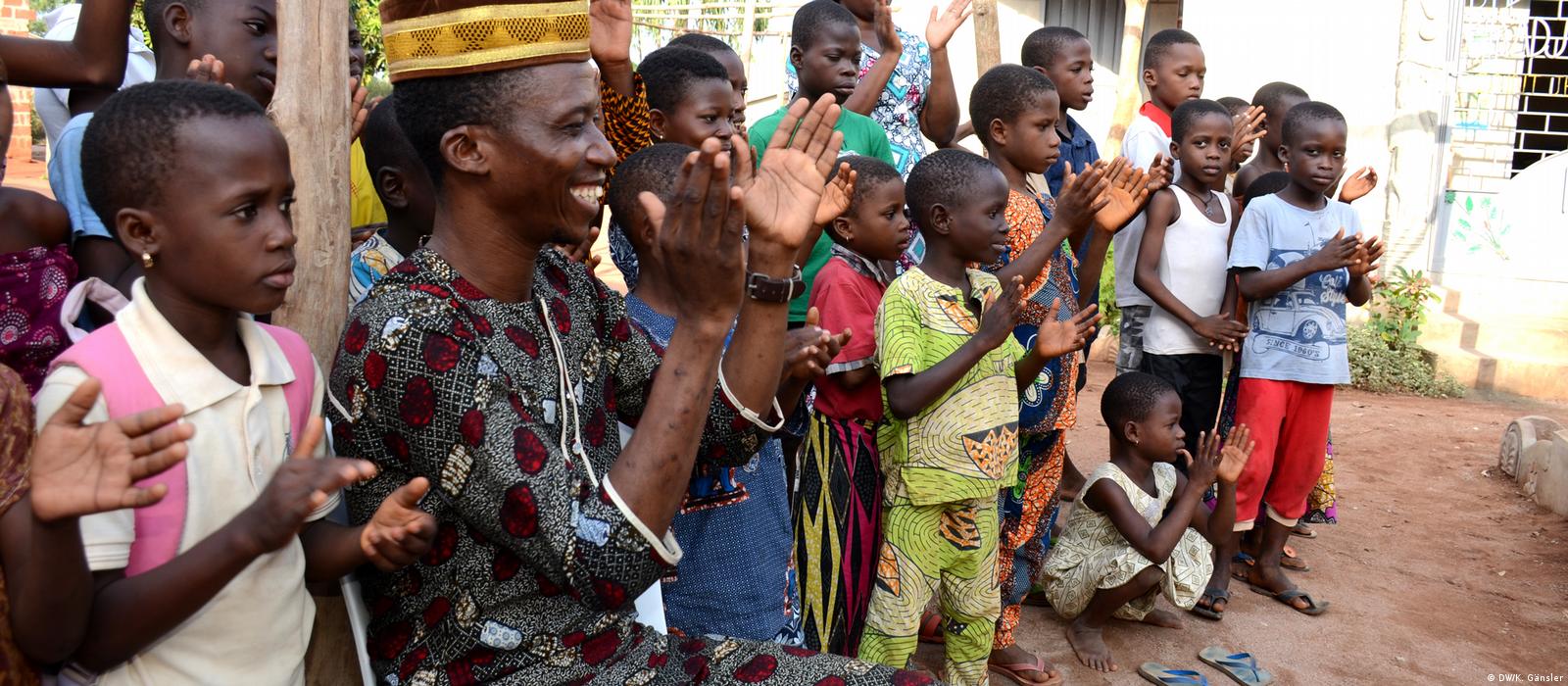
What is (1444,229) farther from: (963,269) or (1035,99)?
(963,269)

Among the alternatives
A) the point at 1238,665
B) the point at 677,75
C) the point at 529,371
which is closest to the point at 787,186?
the point at 529,371

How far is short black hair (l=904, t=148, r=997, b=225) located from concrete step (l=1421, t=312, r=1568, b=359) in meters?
6.69

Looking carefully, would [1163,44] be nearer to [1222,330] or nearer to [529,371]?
[1222,330]

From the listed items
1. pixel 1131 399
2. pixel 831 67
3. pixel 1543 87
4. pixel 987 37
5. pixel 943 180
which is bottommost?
pixel 1131 399

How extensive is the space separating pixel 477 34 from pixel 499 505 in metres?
0.73

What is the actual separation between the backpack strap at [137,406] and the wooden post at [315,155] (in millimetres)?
560

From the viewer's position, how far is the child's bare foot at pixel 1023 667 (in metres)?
4.02

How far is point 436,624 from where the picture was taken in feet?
6.17

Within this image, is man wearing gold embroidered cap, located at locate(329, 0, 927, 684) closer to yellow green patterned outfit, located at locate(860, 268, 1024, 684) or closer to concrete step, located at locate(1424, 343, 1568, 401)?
yellow green patterned outfit, located at locate(860, 268, 1024, 684)

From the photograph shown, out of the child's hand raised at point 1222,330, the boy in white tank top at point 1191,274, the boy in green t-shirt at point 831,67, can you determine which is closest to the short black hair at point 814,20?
the boy in green t-shirt at point 831,67

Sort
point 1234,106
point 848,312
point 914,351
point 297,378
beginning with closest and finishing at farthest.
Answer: point 297,378
point 914,351
point 848,312
point 1234,106

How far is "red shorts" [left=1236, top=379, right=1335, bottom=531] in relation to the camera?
4812mm

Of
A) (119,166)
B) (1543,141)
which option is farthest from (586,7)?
(1543,141)

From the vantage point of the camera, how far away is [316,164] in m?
2.29
